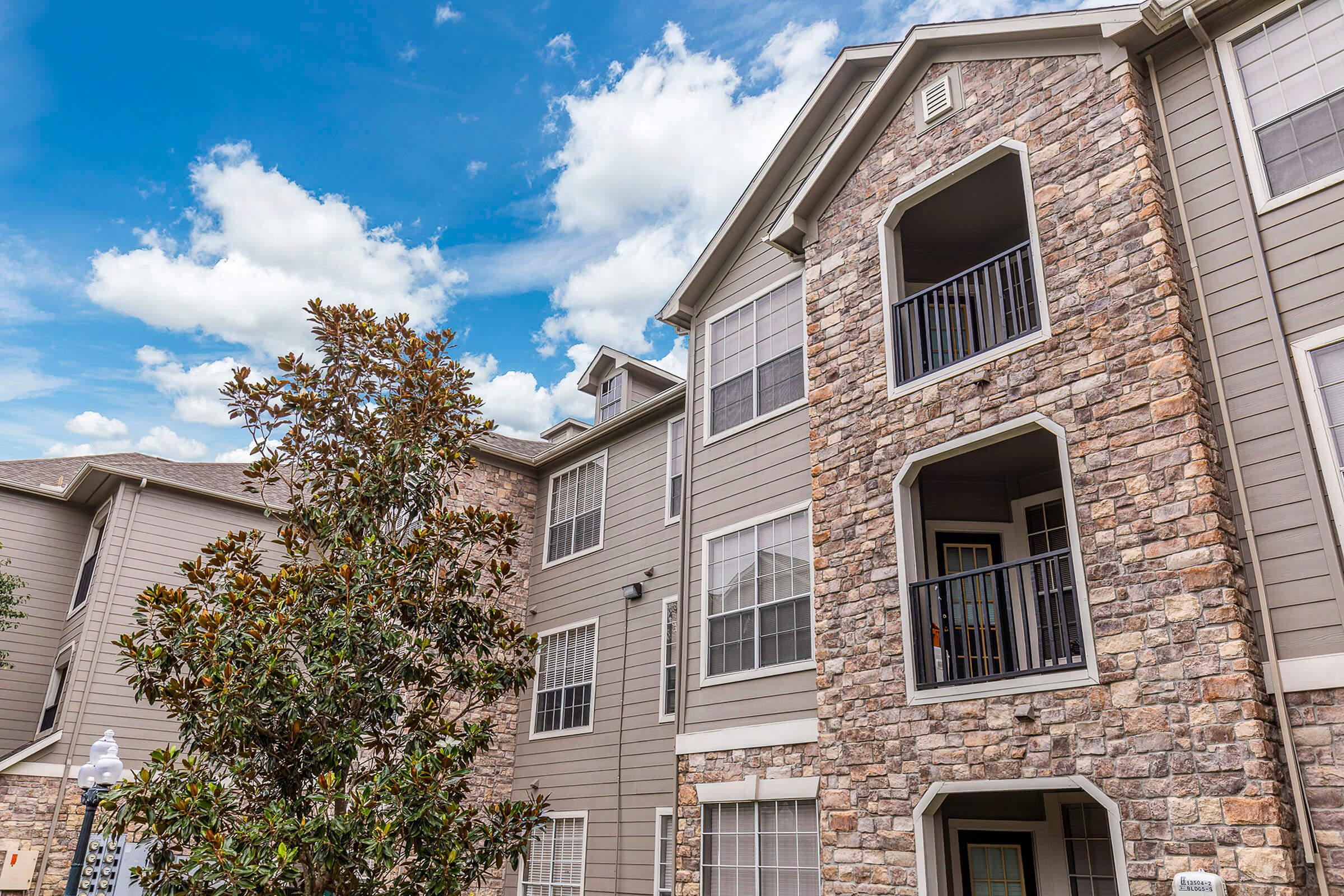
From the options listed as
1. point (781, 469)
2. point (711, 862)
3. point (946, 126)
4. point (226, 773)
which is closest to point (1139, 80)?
point (946, 126)

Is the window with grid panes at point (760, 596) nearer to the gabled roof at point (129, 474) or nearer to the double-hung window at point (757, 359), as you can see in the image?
the double-hung window at point (757, 359)

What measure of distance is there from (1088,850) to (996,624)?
2.61 metres

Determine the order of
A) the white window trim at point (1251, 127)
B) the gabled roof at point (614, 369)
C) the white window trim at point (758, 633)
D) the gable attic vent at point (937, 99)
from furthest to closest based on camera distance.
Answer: the gabled roof at point (614, 369) → the white window trim at point (758, 633) → the gable attic vent at point (937, 99) → the white window trim at point (1251, 127)

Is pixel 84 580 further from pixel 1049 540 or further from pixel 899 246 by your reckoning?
pixel 1049 540

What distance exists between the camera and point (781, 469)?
1072cm

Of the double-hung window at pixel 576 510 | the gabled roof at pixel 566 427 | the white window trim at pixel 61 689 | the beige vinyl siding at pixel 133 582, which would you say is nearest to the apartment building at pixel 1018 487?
the double-hung window at pixel 576 510

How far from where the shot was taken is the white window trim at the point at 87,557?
16828 mm

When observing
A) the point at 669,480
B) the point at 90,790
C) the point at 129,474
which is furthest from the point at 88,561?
the point at 669,480

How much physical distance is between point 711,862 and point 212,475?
1488 cm

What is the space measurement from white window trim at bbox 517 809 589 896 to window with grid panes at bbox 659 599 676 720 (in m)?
2.28

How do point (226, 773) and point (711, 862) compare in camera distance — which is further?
point (711, 862)

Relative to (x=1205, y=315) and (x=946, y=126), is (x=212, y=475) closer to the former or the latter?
(x=946, y=126)

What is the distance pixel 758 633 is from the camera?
10.4 metres

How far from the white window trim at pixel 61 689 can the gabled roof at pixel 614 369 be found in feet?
35.6
